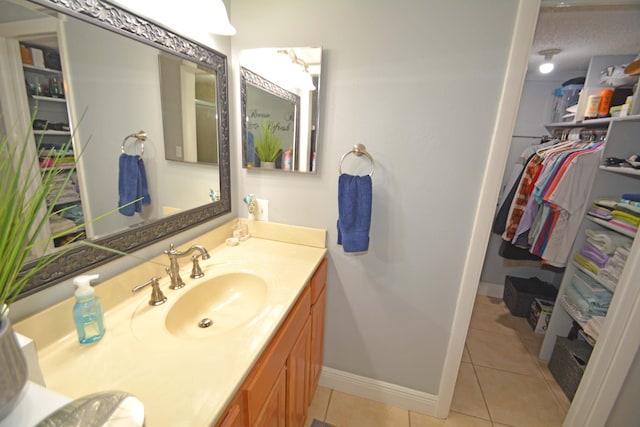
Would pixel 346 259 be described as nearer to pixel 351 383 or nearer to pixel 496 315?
pixel 351 383

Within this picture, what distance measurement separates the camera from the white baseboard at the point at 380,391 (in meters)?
1.52

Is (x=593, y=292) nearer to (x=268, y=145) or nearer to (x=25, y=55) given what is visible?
(x=268, y=145)

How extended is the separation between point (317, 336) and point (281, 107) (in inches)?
46.8

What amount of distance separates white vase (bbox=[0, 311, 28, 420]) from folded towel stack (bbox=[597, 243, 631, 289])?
7.38 feet

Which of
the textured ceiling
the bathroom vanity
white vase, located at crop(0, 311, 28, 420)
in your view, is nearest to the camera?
white vase, located at crop(0, 311, 28, 420)

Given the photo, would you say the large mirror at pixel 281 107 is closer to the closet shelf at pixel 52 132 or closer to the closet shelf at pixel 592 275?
the closet shelf at pixel 52 132

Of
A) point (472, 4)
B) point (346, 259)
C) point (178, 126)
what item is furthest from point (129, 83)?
point (472, 4)

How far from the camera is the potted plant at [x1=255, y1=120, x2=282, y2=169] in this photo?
137 cm

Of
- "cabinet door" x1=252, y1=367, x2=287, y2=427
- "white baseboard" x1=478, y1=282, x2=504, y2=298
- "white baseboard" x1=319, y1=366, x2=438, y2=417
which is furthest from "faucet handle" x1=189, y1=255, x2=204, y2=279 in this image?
"white baseboard" x1=478, y1=282, x2=504, y2=298

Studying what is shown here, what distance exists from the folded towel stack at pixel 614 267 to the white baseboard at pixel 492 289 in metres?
1.25

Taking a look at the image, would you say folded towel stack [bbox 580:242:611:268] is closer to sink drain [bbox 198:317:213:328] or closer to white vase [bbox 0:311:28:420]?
sink drain [bbox 198:317:213:328]

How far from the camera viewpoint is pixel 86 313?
0.72 meters

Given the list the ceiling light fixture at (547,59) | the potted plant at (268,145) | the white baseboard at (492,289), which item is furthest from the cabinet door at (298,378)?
the ceiling light fixture at (547,59)

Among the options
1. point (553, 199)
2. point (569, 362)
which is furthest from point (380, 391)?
point (553, 199)
